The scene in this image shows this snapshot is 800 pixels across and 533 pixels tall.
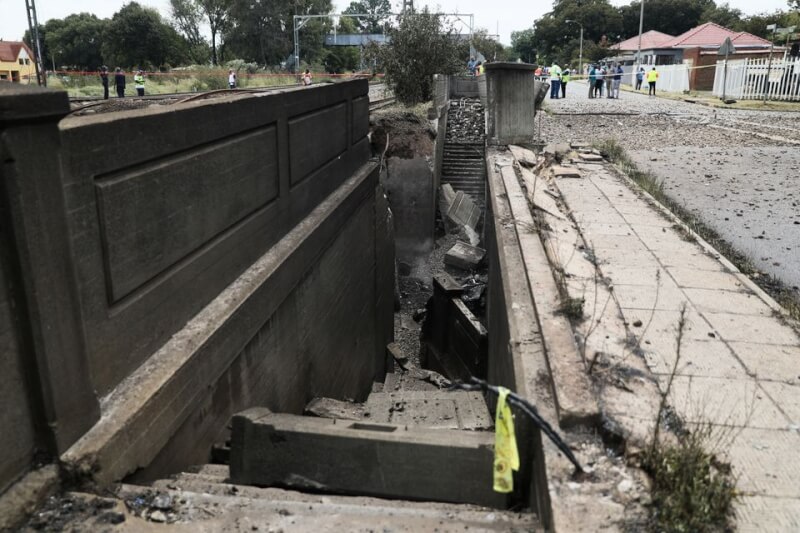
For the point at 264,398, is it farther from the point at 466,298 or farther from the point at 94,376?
the point at 466,298

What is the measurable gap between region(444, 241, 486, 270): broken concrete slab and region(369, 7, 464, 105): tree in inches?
394

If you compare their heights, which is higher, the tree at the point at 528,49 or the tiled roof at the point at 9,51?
the tree at the point at 528,49

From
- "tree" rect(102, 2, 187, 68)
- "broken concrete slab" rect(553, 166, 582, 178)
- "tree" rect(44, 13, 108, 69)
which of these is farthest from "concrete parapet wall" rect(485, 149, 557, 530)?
"tree" rect(44, 13, 108, 69)

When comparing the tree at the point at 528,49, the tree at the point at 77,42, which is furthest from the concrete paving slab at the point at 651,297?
the tree at the point at 528,49

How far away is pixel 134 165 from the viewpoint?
3406mm

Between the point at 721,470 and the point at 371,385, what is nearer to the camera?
the point at 721,470

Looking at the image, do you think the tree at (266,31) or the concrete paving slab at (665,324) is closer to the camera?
the concrete paving slab at (665,324)

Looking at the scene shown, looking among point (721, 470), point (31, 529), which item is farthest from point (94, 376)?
point (721, 470)

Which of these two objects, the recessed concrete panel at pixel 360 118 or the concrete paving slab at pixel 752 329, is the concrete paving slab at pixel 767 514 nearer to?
the concrete paving slab at pixel 752 329

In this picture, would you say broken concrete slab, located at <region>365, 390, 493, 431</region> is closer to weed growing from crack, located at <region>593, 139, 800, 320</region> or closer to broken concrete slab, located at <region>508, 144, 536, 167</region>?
weed growing from crack, located at <region>593, 139, 800, 320</region>

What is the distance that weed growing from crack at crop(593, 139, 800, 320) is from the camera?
554 centimetres

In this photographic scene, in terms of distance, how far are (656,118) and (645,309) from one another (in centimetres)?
1777

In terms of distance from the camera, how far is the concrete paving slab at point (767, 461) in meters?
2.77

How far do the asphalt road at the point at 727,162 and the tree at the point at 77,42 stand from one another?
60.1 m
